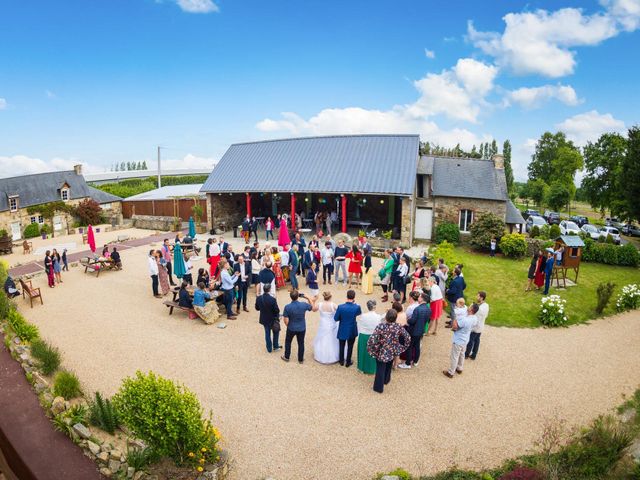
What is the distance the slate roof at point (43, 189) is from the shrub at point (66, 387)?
25.2 m

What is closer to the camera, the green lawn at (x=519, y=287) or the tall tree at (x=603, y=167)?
the green lawn at (x=519, y=287)

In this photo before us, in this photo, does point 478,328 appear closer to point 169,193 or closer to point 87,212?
point 169,193

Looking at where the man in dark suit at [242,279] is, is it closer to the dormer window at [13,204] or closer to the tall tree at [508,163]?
the dormer window at [13,204]

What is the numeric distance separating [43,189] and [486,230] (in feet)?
98.1

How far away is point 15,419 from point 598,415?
9.90 metres

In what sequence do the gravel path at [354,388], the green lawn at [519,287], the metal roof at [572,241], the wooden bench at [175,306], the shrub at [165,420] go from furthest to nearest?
the metal roof at [572,241] → the green lawn at [519,287] → the wooden bench at [175,306] → the gravel path at [354,388] → the shrub at [165,420]

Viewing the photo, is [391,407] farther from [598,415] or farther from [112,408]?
[112,408]

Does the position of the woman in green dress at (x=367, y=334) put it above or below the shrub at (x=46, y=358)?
above

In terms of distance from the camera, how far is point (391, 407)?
23.3 ft

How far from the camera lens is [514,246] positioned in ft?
61.3

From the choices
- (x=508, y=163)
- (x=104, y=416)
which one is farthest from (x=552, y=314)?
(x=508, y=163)

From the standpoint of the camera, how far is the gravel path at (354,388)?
6.08 metres

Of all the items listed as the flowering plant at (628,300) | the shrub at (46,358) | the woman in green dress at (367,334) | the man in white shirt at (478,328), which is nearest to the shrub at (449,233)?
the flowering plant at (628,300)

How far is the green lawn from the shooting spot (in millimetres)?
11656
